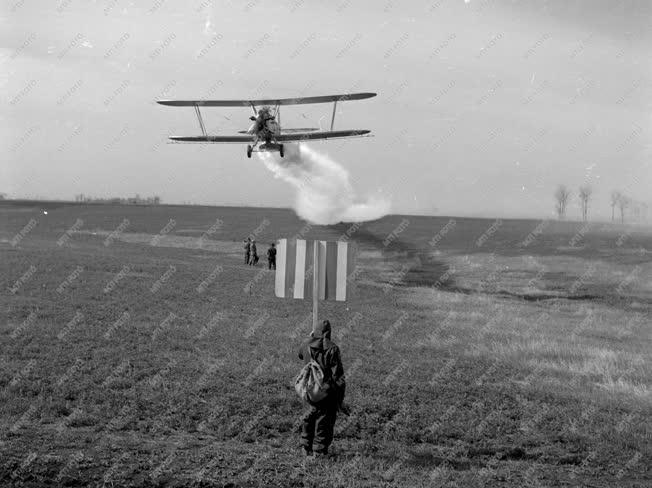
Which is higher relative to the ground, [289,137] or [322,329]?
[289,137]

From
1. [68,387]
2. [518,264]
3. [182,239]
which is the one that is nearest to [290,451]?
[68,387]

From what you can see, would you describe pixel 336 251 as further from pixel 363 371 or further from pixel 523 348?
pixel 523 348

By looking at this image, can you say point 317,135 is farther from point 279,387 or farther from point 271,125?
point 279,387

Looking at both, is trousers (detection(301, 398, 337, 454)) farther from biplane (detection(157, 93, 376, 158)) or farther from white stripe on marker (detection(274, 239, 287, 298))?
biplane (detection(157, 93, 376, 158))

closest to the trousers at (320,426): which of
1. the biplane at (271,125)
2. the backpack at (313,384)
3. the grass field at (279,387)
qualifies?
the backpack at (313,384)

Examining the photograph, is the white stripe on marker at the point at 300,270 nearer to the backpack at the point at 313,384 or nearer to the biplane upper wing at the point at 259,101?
the backpack at the point at 313,384

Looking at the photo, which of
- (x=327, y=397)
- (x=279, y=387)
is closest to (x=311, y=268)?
(x=327, y=397)

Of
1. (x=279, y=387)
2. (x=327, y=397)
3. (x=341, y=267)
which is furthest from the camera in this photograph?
(x=279, y=387)

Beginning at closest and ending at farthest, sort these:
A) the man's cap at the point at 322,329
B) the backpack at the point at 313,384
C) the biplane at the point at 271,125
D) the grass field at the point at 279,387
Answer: the backpack at the point at 313,384
the grass field at the point at 279,387
the man's cap at the point at 322,329
the biplane at the point at 271,125
